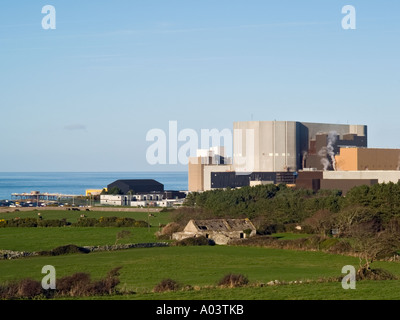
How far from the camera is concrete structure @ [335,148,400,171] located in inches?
5266

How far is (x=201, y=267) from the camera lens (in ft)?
149

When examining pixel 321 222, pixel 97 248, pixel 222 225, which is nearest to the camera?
pixel 97 248

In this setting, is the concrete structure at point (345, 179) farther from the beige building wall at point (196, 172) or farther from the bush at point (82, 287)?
the bush at point (82, 287)

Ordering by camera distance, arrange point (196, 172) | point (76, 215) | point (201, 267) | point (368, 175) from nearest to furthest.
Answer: point (201, 267) < point (76, 215) < point (368, 175) < point (196, 172)

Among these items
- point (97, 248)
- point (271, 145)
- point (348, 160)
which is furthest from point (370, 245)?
point (271, 145)

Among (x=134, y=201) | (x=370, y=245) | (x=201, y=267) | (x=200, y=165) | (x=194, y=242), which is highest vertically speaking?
(x=200, y=165)

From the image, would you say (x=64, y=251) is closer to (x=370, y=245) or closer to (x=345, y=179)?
(x=370, y=245)

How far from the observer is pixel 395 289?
2889 cm

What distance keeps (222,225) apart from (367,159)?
70563 mm

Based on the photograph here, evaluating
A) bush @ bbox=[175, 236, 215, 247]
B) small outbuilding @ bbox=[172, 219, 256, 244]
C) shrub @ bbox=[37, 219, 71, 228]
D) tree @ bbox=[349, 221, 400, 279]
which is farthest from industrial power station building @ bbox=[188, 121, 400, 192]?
bush @ bbox=[175, 236, 215, 247]

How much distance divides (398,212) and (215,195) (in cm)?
3181

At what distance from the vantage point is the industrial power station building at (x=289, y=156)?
136 metres

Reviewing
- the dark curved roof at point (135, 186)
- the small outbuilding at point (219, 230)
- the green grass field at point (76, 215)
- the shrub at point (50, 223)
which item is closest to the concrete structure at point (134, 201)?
the dark curved roof at point (135, 186)
